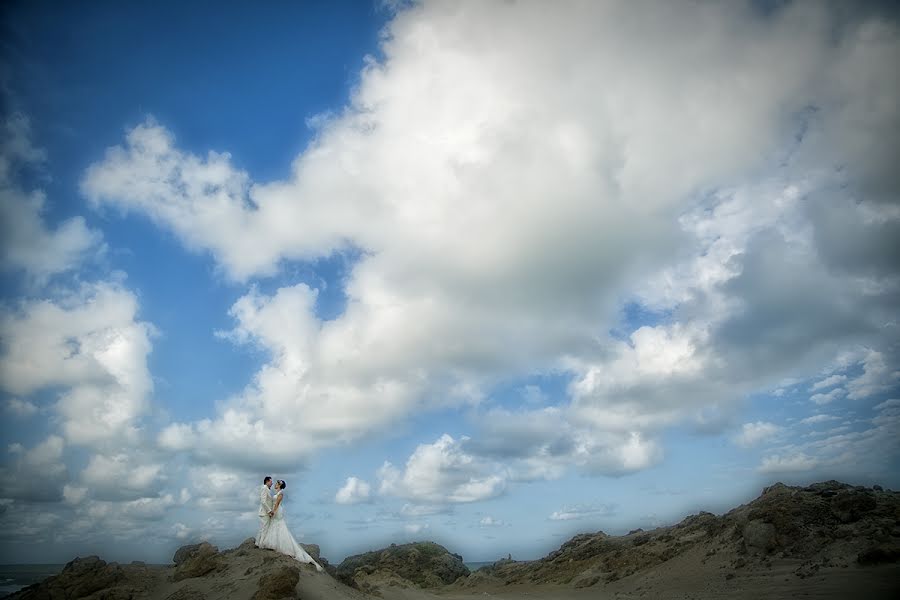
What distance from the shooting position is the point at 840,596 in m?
14.9

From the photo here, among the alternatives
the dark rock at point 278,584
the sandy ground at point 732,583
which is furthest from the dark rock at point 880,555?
the dark rock at point 278,584

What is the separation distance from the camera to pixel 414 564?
1700 inches

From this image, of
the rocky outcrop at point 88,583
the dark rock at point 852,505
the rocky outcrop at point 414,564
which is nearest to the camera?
the rocky outcrop at point 88,583

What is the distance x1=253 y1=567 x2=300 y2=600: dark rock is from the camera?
1427cm

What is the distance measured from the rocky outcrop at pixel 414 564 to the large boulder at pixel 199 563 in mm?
22419

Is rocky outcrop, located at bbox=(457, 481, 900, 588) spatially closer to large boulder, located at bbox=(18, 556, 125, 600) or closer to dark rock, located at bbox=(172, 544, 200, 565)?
dark rock, located at bbox=(172, 544, 200, 565)

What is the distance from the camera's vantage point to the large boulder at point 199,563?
17.9 metres

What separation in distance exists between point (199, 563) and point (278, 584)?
5984 mm

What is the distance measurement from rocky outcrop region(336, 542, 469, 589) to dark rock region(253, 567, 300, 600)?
27.0 m

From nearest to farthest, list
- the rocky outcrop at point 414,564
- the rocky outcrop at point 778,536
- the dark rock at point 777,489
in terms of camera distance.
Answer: the rocky outcrop at point 778,536 → the dark rock at point 777,489 → the rocky outcrop at point 414,564

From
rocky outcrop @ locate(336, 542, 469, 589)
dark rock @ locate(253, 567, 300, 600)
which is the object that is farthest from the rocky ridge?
rocky outcrop @ locate(336, 542, 469, 589)

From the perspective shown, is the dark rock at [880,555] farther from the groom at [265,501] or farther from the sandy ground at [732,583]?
the groom at [265,501]

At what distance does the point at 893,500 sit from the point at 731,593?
9246 millimetres

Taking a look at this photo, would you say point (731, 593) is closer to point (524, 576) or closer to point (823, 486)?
point (823, 486)
